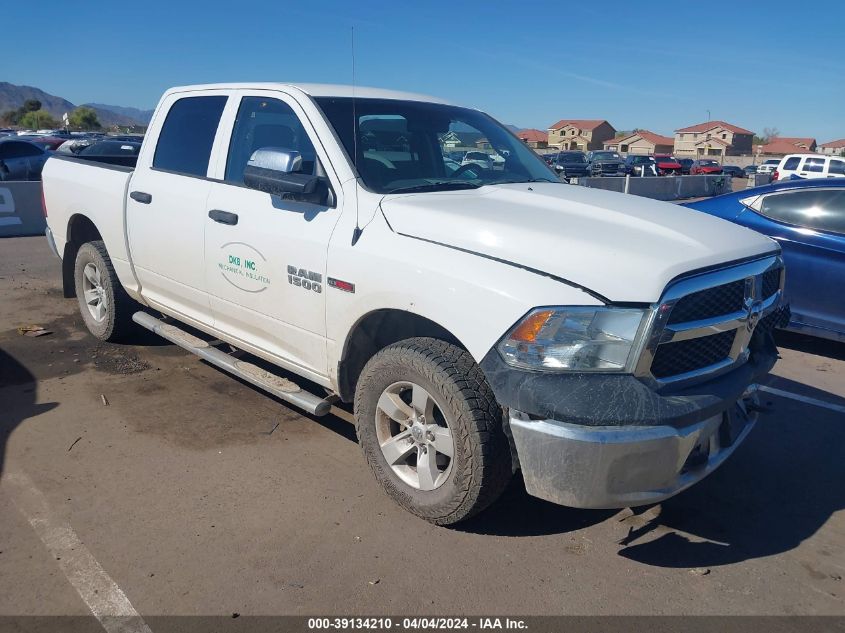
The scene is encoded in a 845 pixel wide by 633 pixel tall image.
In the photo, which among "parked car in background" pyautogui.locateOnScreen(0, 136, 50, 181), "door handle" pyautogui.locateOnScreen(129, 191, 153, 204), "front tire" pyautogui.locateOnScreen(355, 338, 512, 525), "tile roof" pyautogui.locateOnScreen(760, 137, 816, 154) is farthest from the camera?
"tile roof" pyautogui.locateOnScreen(760, 137, 816, 154)

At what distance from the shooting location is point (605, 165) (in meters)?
36.5

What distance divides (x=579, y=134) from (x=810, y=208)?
115 meters

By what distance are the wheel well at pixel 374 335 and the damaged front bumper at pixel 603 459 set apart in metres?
0.75

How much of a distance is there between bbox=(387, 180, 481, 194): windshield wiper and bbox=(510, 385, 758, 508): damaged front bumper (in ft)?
4.76

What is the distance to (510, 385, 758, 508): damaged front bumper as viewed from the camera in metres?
2.66

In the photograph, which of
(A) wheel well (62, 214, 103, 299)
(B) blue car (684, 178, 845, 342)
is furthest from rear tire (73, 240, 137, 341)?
(B) blue car (684, 178, 845, 342)

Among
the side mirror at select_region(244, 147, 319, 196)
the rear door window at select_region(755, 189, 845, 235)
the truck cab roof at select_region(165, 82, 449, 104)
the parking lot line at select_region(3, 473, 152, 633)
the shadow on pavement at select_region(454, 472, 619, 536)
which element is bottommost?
the shadow on pavement at select_region(454, 472, 619, 536)

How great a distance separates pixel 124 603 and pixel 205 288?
7.23ft

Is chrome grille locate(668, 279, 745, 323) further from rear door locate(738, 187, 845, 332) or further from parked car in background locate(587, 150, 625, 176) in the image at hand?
parked car in background locate(587, 150, 625, 176)

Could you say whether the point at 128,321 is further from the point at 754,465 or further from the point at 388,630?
the point at 754,465

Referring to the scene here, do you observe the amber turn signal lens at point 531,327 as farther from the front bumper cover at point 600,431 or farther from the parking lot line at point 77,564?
the parking lot line at point 77,564

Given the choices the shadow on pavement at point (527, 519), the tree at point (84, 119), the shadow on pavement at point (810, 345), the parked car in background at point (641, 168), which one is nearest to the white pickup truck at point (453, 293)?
the shadow on pavement at point (527, 519)

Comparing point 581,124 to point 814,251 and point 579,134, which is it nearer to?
point 579,134

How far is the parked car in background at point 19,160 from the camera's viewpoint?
662 inches
